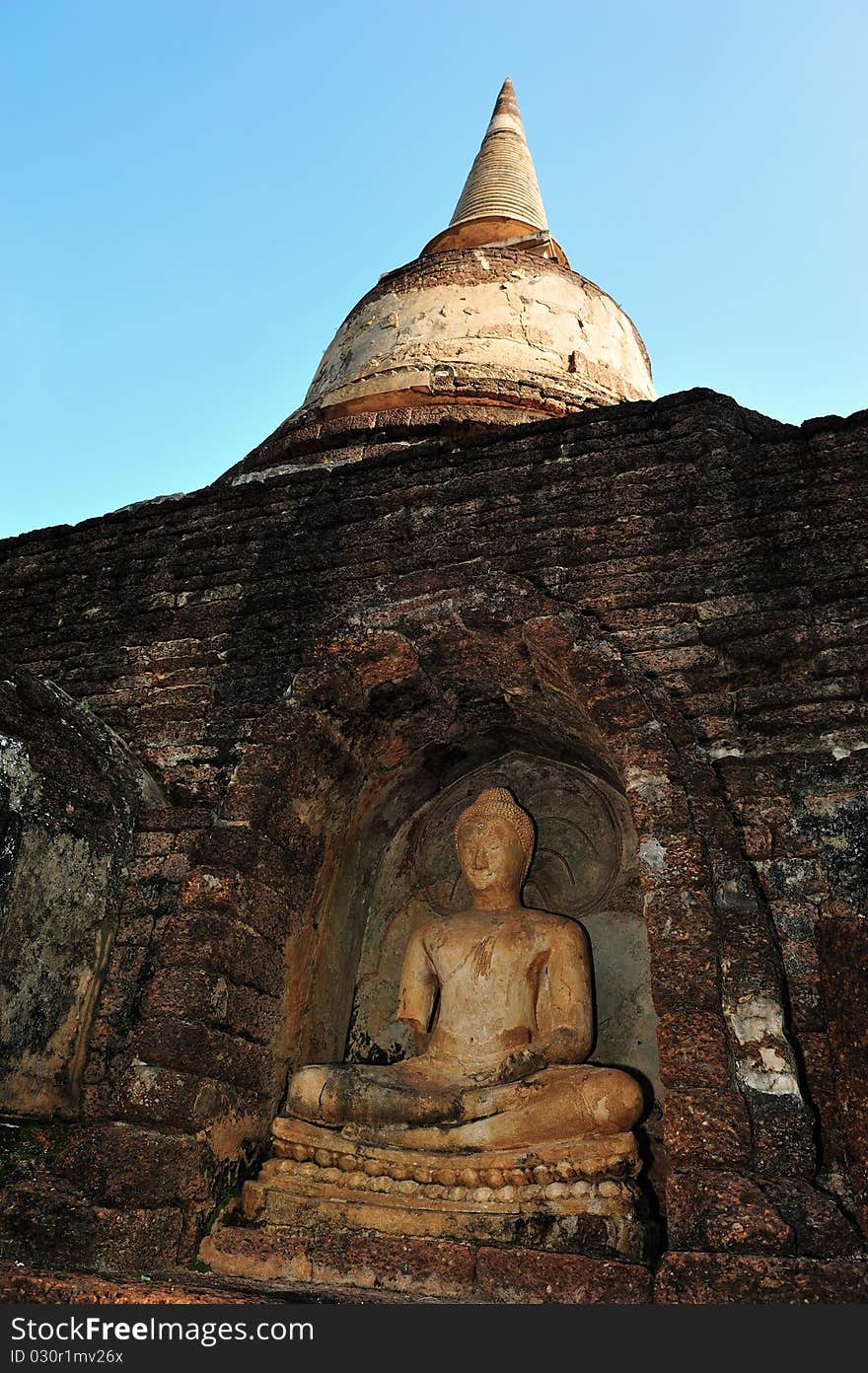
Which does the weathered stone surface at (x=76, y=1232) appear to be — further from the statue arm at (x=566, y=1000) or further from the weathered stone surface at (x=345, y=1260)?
the statue arm at (x=566, y=1000)

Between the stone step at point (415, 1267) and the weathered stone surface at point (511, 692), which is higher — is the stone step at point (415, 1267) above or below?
below

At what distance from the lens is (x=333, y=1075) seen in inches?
179

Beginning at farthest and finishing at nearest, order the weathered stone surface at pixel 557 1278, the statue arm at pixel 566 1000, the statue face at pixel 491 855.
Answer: the statue face at pixel 491 855 < the statue arm at pixel 566 1000 < the weathered stone surface at pixel 557 1278

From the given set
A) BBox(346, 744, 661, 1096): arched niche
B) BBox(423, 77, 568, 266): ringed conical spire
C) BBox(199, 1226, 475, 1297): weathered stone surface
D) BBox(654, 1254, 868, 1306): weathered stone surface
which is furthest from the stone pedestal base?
BBox(423, 77, 568, 266): ringed conical spire

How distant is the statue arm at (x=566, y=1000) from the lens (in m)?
4.68

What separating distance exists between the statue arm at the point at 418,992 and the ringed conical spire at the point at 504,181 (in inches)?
411

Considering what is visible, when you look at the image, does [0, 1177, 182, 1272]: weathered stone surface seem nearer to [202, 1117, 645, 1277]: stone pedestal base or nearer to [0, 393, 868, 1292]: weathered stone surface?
[0, 393, 868, 1292]: weathered stone surface

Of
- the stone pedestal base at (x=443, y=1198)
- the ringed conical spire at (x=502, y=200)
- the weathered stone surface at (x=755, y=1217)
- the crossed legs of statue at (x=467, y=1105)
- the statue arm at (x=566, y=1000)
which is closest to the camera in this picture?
the weathered stone surface at (x=755, y=1217)

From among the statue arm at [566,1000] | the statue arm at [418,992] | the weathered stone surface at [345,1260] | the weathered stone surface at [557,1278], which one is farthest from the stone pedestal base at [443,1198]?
the statue arm at [418,992]

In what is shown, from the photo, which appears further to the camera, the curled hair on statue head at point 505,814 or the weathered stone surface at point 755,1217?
the curled hair on statue head at point 505,814

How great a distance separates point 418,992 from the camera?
5227 mm

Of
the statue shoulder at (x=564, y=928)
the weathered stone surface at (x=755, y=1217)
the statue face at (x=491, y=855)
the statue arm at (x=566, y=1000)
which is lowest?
the weathered stone surface at (x=755, y=1217)

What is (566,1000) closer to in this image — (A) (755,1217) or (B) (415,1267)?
(B) (415,1267)

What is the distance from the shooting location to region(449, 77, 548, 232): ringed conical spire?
13.6 m
